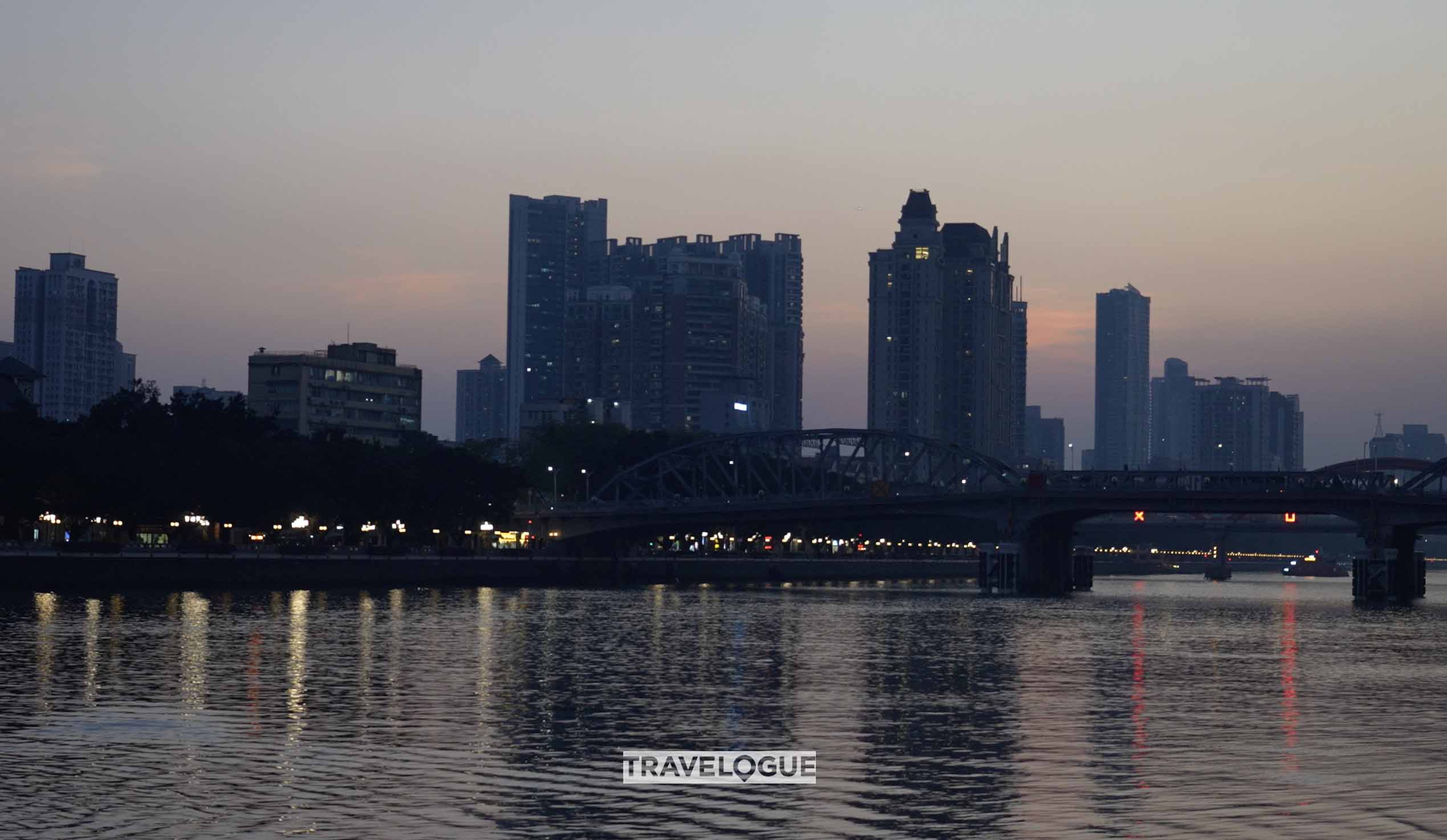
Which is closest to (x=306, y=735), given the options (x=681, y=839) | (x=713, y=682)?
(x=681, y=839)

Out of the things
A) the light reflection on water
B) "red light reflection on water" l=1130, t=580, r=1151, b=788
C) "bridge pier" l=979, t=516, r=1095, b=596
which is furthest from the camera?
"bridge pier" l=979, t=516, r=1095, b=596

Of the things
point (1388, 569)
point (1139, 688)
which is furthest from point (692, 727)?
point (1388, 569)

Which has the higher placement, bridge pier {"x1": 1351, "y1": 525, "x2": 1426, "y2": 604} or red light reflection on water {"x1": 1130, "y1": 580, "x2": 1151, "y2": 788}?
bridge pier {"x1": 1351, "y1": 525, "x2": 1426, "y2": 604}

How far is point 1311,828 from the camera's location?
3425cm

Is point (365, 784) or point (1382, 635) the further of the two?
point (1382, 635)

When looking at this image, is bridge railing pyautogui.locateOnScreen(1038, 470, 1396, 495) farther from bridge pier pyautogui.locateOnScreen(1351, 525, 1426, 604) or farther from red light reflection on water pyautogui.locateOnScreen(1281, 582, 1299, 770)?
red light reflection on water pyautogui.locateOnScreen(1281, 582, 1299, 770)

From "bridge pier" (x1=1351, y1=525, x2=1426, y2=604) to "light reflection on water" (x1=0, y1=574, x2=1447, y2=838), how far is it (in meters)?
70.6

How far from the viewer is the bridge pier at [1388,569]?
168 meters

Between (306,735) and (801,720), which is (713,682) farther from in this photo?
Answer: (306,735)

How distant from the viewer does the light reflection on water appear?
35281 millimetres

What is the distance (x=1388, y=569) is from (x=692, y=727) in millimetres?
131914

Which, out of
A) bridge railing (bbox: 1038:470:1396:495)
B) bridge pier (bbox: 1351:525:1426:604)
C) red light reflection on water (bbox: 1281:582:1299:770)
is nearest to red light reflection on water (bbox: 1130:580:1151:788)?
red light reflection on water (bbox: 1281:582:1299:770)

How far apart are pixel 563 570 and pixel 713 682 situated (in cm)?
12092

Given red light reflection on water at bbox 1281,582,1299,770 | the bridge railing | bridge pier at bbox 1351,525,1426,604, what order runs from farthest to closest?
bridge pier at bbox 1351,525,1426,604 < the bridge railing < red light reflection on water at bbox 1281,582,1299,770
